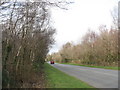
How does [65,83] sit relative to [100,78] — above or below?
above

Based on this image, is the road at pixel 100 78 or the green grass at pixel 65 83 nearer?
the green grass at pixel 65 83

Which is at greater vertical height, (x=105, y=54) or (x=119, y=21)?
(x=119, y=21)

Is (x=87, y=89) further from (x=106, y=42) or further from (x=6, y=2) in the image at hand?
(x=106, y=42)

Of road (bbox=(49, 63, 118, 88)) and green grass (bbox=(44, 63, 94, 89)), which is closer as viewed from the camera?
green grass (bbox=(44, 63, 94, 89))

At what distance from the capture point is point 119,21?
31.5 metres

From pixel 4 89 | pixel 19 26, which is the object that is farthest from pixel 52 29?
pixel 4 89

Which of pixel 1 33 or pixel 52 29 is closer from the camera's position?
pixel 1 33

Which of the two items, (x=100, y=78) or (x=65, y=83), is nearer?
(x=65, y=83)

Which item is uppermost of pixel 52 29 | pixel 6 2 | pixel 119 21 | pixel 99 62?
pixel 119 21

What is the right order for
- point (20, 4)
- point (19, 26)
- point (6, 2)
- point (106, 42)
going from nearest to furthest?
point (6, 2), point (20, 4), point (19, 26), point (106, 42)

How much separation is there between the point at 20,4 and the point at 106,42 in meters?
34.0

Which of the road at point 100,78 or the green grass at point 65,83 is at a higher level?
the green grass at point 65,83

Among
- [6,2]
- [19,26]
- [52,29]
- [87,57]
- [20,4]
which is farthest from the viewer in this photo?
[87,57]

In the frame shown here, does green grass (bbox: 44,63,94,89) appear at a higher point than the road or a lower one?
higher
